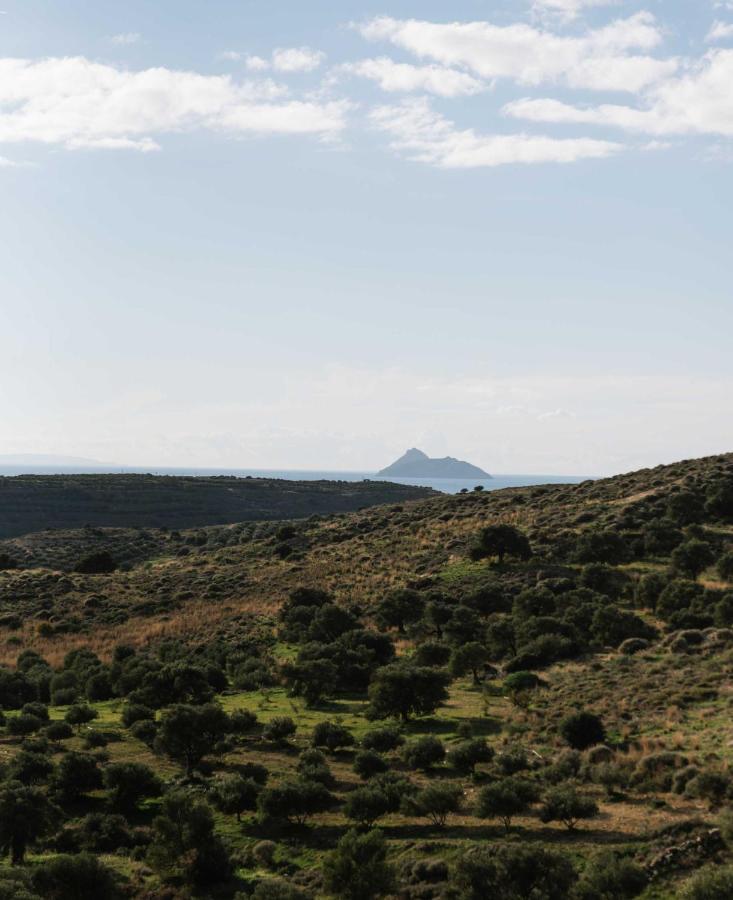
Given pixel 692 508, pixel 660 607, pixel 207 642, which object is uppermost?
pixel 692 508

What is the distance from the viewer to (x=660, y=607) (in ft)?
154

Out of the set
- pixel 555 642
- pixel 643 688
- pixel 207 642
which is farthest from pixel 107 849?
pixel 207 642

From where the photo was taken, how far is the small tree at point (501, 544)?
207ft

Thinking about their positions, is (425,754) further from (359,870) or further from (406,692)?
(359,870)

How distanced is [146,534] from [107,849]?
295 feet

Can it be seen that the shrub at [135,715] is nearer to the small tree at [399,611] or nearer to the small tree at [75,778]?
the small tree at [75,778]

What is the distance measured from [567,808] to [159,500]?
135 meters

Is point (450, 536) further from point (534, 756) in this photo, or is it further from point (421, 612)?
point (534, 756)

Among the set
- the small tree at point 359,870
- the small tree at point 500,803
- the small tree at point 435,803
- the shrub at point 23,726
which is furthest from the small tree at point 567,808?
the shrub at point 23,726

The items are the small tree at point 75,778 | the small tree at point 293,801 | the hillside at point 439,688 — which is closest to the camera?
the hillside at point 439,688

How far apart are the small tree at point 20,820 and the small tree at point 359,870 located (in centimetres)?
954

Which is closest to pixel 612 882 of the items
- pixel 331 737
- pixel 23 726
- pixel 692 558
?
pixel 331 737

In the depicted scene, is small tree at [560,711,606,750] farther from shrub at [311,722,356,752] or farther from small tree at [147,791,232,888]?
small tree at [147,791,232,888]

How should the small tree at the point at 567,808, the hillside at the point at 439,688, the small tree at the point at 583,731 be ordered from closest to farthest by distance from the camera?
the hillside at the point at 439,688
the small tree at the point at 567,808
the small tree at the point at 583,731
